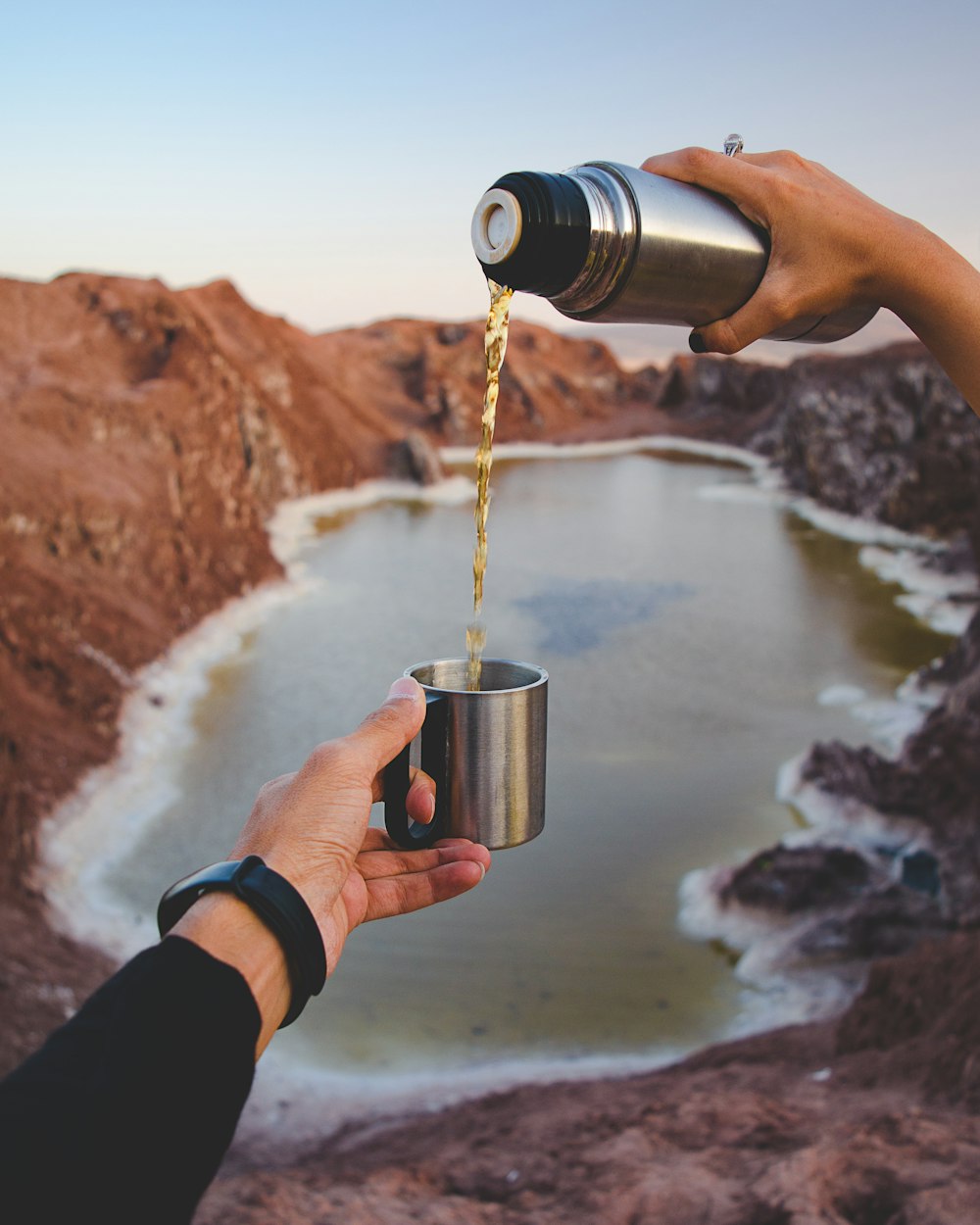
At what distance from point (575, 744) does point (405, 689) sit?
775 centimetres

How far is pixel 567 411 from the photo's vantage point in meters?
55.3

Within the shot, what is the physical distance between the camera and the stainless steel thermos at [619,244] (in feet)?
4.33

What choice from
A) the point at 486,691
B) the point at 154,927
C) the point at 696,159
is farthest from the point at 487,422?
the point at 154,927

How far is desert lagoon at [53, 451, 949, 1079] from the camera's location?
18.8 feet

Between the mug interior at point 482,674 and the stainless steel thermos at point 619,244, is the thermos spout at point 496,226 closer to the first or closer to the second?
the stainless steel thermos at point 619,244

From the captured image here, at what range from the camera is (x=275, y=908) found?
123 cm

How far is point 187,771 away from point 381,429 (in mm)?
27213

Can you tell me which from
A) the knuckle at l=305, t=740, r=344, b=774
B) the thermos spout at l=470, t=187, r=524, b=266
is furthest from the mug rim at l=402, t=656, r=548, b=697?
the thermos spout at l=470, t=187, r=524, b=266

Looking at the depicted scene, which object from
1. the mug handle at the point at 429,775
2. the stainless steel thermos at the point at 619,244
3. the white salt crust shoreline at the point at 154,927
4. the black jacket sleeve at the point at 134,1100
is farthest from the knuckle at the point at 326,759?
the white salt crust shoreline at the point at 154,927

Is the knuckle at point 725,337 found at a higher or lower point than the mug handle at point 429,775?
higher

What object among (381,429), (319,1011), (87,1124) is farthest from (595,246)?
(381,429)

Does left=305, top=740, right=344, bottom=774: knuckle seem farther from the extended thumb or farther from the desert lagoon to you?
the desert lagoon

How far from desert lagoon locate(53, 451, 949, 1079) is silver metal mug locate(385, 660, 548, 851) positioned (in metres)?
3.87

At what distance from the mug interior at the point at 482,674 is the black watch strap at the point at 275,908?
0.75 meters
